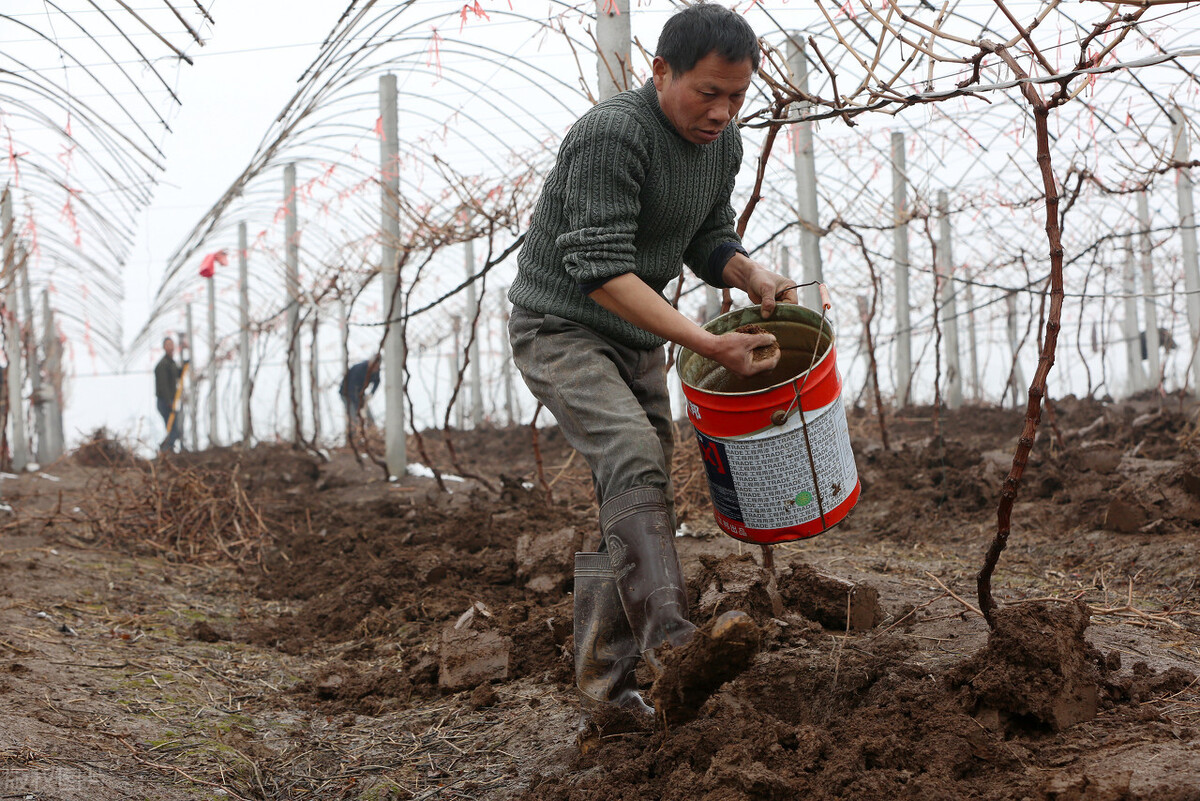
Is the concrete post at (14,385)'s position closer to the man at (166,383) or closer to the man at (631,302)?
the man at (166,383)

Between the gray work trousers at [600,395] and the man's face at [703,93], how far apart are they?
0.49 metres

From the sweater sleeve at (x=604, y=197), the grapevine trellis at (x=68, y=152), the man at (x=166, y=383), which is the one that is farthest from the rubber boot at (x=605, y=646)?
the man at (x=166, y=383)

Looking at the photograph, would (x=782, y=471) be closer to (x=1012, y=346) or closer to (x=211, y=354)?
(x=1012, y=346)

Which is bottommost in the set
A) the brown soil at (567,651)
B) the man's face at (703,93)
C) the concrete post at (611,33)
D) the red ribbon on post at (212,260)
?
the brown soil at (567,651)

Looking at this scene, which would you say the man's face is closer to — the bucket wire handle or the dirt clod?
the bucket wire handle

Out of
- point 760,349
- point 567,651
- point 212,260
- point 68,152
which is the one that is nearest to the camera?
point 760,349

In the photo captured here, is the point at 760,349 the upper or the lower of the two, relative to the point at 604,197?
lower

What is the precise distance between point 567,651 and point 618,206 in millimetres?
1355

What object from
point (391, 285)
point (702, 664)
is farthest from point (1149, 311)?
point (702, 664)

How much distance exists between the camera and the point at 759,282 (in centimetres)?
223

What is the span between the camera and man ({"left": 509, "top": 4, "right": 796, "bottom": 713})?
1.84m

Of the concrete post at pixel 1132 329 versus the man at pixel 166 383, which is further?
the man at pixel 166 383

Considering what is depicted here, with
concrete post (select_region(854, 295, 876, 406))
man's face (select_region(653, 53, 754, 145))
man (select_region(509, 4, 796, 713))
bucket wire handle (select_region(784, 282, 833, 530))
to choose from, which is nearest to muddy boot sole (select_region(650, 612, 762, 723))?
man (select_region(509, 4, 796, 713))

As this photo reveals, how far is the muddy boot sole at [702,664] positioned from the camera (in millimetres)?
1595
